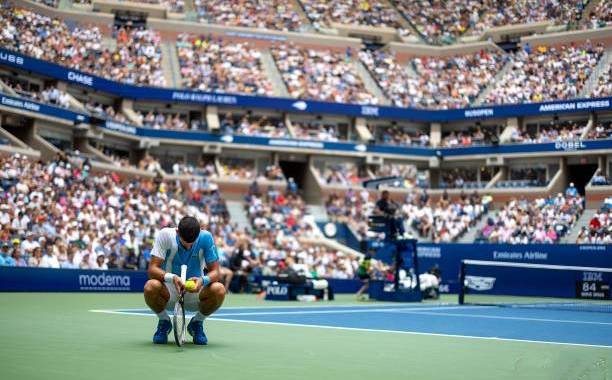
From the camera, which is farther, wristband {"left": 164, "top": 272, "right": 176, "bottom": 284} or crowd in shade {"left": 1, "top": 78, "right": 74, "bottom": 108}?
crowd in shade {"left": 1, "top": 78, "right": 74, "bottom": 108}

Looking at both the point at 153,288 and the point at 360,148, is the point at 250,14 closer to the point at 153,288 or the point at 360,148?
the point at 360,148

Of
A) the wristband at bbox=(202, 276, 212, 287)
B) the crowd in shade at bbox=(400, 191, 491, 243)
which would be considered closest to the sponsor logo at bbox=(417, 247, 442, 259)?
the crowd in shade at bbox=(400, 191, 491, 243)

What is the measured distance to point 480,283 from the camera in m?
37.1

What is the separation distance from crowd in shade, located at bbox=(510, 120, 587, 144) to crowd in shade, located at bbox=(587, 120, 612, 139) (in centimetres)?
81

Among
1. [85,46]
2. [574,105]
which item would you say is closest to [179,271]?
[85,46]

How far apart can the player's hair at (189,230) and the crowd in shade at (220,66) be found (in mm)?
46875

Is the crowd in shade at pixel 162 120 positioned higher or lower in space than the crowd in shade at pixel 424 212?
higher

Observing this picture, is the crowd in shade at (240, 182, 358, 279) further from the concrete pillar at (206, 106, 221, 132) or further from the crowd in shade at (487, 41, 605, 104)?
the crowd in shade at (487, 41, 605, 104)

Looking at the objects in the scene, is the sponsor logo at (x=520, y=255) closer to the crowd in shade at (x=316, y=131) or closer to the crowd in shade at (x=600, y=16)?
the crowd in shade at (x=316, y=131)

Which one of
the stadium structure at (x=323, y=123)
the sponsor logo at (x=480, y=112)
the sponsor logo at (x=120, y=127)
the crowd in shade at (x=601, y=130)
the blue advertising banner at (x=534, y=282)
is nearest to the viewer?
the blue advertising banner at (x=534, y=282)

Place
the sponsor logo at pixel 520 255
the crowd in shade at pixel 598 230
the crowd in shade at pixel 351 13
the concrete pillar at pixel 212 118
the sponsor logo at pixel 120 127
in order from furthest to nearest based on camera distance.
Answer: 1. the crowd in shade at pixel 351 13
2. the concrete pillar at pixel 212 118
3. the sponsor logo at pixel 120 127
4. the crowd in shade at pixel 598 230
5. the sponsor logo at pixel 520 255

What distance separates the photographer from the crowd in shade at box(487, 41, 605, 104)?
58.4 m

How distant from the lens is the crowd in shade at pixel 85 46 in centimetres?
4816

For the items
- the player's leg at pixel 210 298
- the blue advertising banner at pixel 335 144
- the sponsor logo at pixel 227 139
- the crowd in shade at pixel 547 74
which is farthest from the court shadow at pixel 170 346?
the crowd in shade at pixel 547 74
